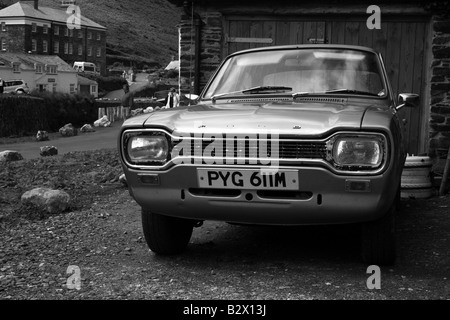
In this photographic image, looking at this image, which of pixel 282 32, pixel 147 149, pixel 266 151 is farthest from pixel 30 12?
pixel 266 151

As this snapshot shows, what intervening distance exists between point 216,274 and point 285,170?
894 mm

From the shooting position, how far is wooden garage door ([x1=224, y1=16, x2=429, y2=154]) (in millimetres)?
9164

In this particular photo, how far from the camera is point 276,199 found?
3877 millimetres

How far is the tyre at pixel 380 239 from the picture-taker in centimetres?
408

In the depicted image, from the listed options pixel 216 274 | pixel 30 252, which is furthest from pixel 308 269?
pixel 30 252

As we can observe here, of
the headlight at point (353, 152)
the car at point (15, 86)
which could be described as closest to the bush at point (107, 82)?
the car at point (15, 86)

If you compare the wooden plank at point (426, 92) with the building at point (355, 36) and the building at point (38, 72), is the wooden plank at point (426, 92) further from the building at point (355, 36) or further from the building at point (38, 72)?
the building at point (38, 72)

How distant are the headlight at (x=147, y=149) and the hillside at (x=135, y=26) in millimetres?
114683

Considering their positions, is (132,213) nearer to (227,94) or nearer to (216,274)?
(227,94)

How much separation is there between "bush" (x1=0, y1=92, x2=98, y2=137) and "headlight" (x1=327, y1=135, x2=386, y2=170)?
3406 cm

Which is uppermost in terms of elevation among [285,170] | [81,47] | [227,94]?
[81,47]

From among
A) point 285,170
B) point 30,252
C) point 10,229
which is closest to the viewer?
point 285,170

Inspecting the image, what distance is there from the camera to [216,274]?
420 cm
